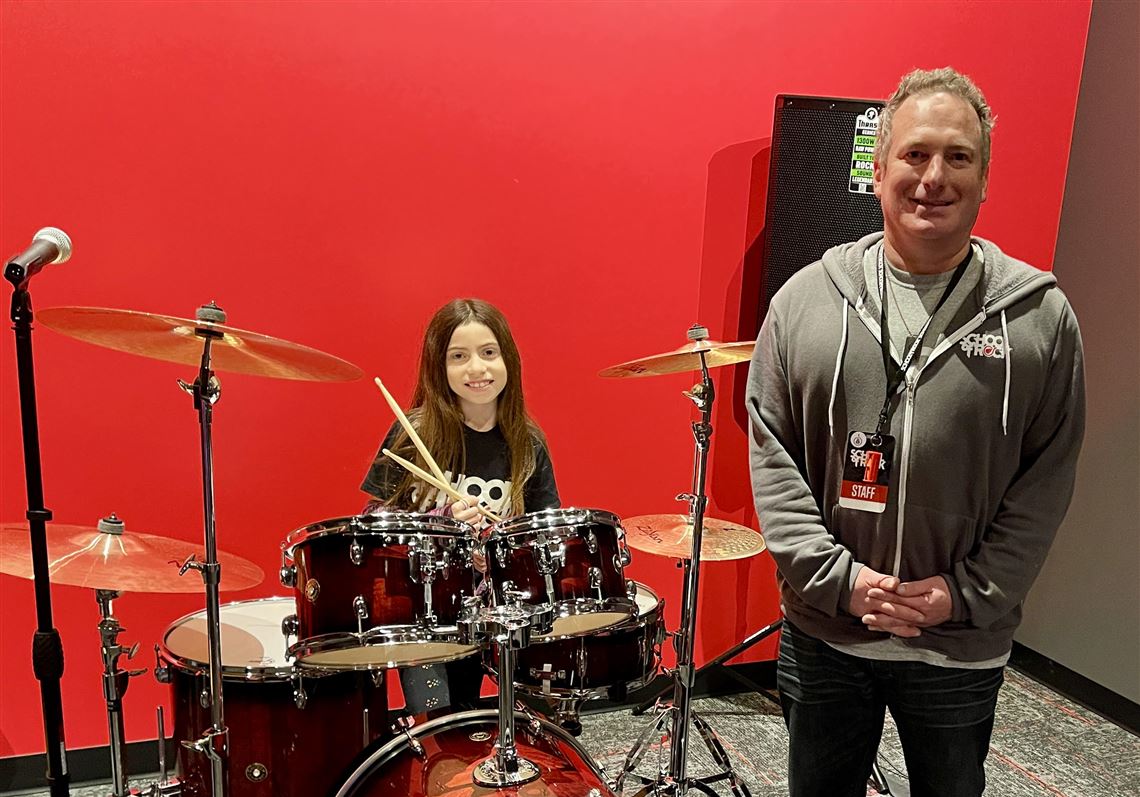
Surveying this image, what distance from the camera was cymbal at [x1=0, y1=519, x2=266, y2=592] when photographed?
1.71 meters

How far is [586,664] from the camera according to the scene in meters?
2.09

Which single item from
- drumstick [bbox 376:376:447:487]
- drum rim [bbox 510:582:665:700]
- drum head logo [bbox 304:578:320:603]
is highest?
drumstick [bbox 376:376:447:487]

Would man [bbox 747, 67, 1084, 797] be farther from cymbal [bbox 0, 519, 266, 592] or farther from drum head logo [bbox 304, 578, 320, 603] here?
cymbal [bbox 0, 519, 266, 592]

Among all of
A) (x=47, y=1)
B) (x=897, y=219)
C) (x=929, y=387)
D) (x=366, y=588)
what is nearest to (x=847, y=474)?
(x=929, y=387)

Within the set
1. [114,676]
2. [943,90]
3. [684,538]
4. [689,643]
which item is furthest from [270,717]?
[943,90]

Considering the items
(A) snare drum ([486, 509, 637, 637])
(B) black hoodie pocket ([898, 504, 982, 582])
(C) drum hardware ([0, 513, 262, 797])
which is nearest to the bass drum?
(A) snare drum ([486, 509, 637, 637])

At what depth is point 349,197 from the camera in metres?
2.48

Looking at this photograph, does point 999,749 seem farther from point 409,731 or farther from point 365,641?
point 365,641

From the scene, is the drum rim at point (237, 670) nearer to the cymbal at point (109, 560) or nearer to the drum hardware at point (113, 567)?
the drum hardware at point (113, 567)

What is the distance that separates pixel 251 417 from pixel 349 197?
68 cm

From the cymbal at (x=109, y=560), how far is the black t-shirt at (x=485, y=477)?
55 cm

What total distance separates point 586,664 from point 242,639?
793 mm

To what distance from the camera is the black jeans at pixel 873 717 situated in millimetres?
1520

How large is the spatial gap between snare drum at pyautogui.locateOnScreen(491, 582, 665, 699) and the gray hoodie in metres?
0.66
